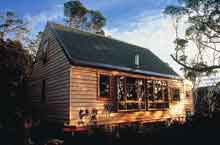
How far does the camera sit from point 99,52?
14.7 m

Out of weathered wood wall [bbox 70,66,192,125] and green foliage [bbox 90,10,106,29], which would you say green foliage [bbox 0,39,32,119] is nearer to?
weathered wood wall [bbox 70,66,192,125]

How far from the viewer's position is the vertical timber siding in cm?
1221

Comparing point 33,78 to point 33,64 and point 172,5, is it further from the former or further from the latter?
point 172,5

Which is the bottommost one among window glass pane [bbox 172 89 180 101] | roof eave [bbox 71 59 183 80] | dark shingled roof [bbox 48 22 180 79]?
window glass pane [bbox 172 89 180 101]

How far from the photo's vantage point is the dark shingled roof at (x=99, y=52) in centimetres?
1292

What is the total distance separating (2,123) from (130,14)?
10658mm

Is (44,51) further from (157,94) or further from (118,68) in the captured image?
(157,94)

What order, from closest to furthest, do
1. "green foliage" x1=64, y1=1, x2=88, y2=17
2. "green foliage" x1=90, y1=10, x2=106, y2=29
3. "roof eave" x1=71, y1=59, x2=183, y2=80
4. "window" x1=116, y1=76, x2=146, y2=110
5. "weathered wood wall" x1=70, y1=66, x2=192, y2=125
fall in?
"weathered wood wall" x1=70, y1=66, x2=192, y2=125
"roof eave" x1=71, y1=59, x2=183, y2=80
"window" x1=116, y1=76, x2=146, y2=110
"green foliage" x1=64, y1=1, x2=88, y2=17
"green foliage" x1=90, y1=10, x2=106, y2=29

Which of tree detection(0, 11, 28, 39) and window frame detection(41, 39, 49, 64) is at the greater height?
tree detection(0, 11, 28, 39)

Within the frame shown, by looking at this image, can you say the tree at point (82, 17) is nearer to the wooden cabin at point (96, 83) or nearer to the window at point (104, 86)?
the wooden cabin at point (96, 83)

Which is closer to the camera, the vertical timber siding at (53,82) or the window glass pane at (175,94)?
the vertical timber siding at (53,82)

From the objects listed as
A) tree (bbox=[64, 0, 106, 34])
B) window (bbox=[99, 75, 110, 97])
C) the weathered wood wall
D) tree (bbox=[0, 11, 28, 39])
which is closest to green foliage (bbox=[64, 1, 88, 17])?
tree (bbox=[64, 0, 106, 34])

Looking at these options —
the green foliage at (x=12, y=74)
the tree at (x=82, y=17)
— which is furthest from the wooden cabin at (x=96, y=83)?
the tree at (x=82, y=17)

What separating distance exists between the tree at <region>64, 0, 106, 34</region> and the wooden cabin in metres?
16.9
